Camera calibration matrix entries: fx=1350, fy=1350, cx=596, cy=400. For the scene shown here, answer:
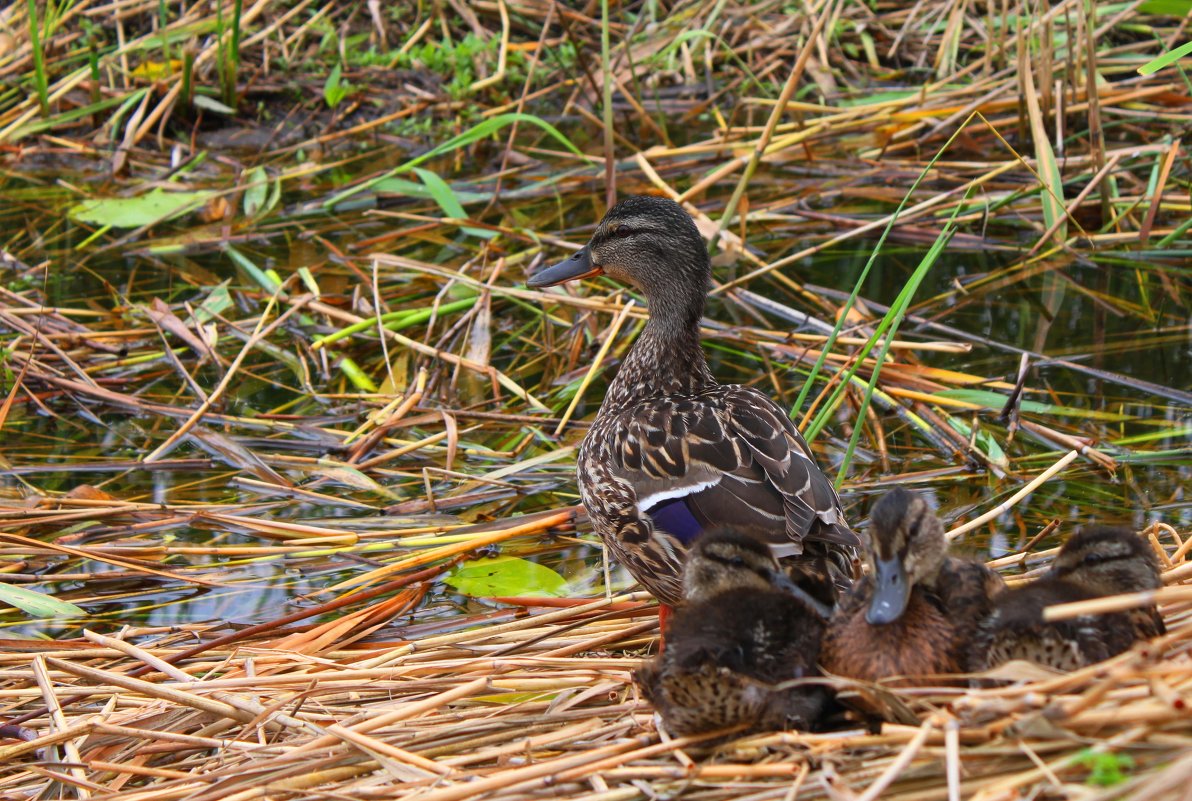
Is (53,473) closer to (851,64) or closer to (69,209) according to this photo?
(69,209)

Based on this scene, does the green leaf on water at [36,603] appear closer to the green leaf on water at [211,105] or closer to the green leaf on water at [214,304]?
the green leaf on water at [214,304]

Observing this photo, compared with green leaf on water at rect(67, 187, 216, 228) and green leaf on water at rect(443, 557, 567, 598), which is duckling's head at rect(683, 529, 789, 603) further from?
green leaf on water at rect(67, 187, 216, 228)

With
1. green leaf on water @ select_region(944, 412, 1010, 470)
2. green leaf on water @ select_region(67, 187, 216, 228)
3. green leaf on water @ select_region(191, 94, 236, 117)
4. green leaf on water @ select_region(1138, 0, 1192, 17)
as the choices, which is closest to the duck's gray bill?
green leaf on water @ select_region(944, 412, 1010, 470)

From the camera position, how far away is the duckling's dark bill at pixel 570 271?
4.91 meters

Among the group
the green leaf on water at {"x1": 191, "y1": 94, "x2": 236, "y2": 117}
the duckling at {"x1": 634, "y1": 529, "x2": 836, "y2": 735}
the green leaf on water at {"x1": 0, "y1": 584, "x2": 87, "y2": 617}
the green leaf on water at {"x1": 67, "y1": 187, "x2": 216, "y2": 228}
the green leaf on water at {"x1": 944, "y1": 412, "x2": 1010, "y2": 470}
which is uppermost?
the green leaf on water at {"x1": 191, "y1": 94, "x2": 236, "y2": 117}

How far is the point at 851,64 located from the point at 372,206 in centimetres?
332

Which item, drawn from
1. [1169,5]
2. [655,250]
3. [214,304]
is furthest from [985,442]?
[214,304]

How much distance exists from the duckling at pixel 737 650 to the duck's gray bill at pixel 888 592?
0.19 m

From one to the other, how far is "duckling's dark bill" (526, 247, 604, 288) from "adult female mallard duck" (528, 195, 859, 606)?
0.53 feet

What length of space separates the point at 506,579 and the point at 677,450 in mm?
878

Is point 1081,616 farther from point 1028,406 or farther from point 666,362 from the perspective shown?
point 1028,406

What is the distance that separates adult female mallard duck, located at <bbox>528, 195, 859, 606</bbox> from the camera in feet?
11.5

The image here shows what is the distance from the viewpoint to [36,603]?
13.5ft

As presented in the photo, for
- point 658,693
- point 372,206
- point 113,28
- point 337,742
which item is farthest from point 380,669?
point 113,28
